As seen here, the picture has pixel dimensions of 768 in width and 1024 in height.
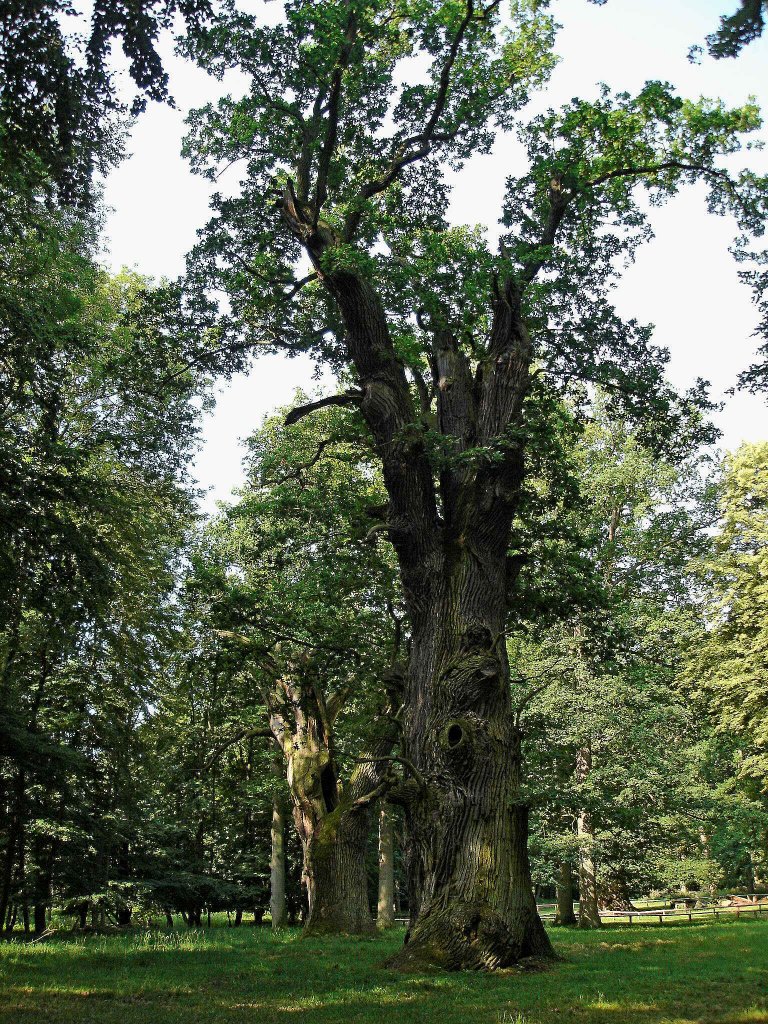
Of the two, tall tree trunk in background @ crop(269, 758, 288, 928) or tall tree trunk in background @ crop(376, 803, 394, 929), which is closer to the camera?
tall tree trunk in background @ crop(269, 758, 288, 928)

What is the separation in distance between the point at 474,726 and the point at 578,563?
4.15 m

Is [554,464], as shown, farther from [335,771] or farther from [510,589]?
[335,771]

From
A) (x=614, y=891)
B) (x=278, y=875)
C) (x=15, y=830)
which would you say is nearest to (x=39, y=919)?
(x=278, y=875)

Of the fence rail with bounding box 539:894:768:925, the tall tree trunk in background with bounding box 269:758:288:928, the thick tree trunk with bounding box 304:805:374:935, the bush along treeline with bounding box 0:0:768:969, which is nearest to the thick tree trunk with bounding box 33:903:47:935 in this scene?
the bush along treeline with bounding box 0:0:768:969

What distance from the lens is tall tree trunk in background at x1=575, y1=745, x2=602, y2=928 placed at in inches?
867

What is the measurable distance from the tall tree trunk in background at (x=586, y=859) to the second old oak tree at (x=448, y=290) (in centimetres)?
1263

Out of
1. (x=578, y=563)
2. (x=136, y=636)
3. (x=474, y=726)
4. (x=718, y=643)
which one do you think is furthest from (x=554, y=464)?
(x=718, y=643)

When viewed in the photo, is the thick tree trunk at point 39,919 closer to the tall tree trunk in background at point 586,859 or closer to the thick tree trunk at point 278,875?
the thick tree trunk at point 278,875

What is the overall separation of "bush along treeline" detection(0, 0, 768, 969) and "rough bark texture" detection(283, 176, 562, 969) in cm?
4

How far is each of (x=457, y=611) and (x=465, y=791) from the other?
2279 mm

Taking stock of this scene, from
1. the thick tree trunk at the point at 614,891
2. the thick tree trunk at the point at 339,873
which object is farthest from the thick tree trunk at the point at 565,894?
the thick tree trunk at the point at 339,873

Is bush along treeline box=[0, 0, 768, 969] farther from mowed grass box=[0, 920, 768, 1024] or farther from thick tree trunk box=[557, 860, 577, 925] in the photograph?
thick tree trunk box=[557, 860, 577, 925]

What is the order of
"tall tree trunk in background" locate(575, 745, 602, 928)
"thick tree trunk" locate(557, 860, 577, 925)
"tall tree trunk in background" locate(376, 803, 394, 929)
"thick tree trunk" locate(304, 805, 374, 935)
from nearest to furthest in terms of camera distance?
"thick tree trunk" locate(304, 805, 374, 935) < "tall tree trunk in background" locate(575, 745, 602, 928) < "tall tree trunk in background" locate(376, 803, 394, 929) < "thick tree trunk" locate(557, 860, 577, 925)

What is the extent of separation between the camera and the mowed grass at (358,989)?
20.0ft
